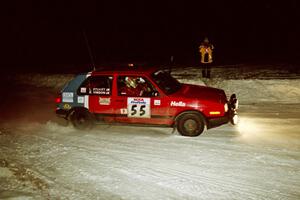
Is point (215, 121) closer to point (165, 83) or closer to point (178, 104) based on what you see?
point (178, 104)

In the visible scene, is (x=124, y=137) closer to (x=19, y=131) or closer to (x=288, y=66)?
(x=19, y=131)

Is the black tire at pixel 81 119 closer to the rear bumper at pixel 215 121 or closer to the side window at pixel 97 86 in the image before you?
the side window at pixel 97 86

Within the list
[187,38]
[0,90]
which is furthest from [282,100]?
[187,38]

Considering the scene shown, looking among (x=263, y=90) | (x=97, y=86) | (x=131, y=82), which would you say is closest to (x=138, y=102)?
(x=131, y=82)

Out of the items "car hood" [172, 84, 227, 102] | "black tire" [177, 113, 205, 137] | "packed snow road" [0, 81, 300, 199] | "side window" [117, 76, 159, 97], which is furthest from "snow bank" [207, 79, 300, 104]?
"side window" [117, 76, 159, 97]

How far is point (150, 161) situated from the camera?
727 centimetres

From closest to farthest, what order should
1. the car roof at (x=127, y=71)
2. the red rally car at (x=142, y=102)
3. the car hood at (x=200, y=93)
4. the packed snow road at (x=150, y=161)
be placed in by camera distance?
1. the packed snow road at (x=150, y=161)
2. the red rally car at (x=142, y=102)
3. the car hood at (x=200, y=93)
4. the car roof at (x=127, y=71)

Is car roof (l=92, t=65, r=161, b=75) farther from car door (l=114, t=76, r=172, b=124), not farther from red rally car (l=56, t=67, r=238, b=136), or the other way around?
car door (l=114, t=76, r=172, b=124)

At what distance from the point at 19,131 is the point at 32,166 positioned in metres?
2.76

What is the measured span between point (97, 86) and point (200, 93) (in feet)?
8.02

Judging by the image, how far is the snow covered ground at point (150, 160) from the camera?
19.7 ft

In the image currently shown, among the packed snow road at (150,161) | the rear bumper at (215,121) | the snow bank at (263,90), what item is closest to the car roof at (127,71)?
the packed snow road at (150,161)

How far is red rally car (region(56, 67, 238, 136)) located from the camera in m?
8.58

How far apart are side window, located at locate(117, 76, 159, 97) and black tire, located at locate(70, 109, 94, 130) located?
3.56ft
